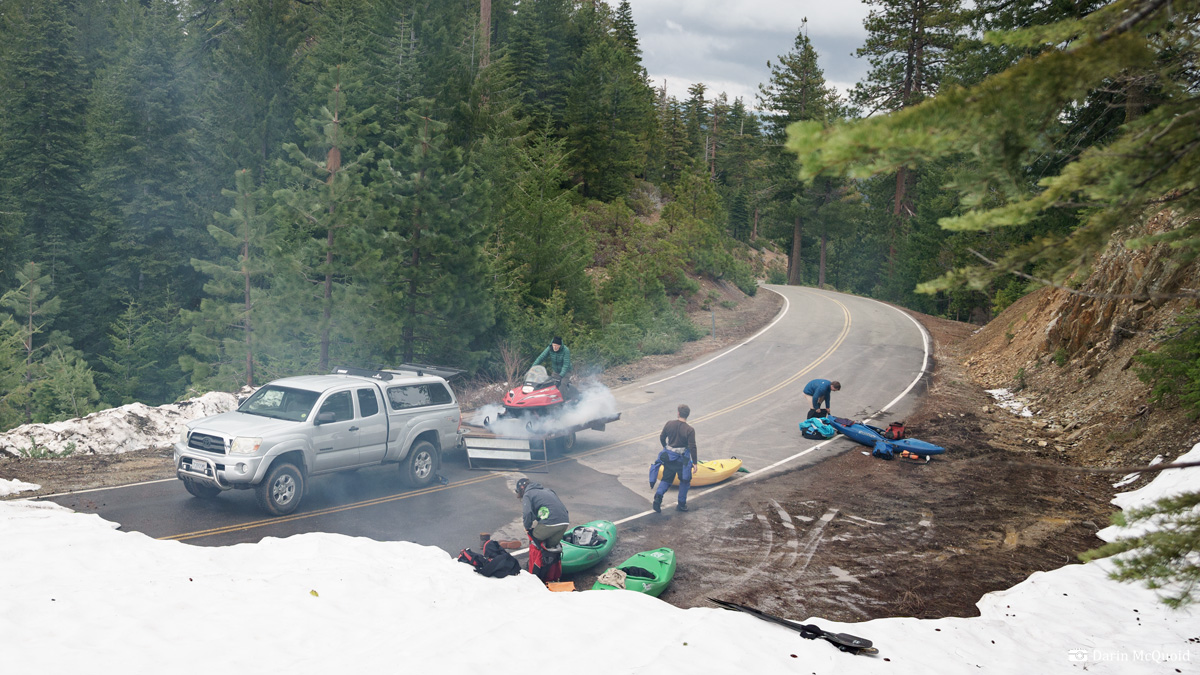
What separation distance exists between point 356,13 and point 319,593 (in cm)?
3792

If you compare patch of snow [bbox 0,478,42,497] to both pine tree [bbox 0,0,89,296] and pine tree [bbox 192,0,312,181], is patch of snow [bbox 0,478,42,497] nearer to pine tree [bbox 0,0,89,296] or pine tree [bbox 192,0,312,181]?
pine tree [bbox 192,0,312,181]

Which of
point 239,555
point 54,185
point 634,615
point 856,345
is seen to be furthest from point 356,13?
point 634,615

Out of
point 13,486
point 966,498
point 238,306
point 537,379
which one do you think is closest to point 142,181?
point 238,306

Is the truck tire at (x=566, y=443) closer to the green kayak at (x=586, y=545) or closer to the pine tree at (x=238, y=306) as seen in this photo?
the green kayak at (x=586, y=545)

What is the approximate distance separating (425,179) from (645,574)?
50.4 ft

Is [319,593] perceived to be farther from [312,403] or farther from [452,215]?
[452,215]

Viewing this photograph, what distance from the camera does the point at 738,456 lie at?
673 inches

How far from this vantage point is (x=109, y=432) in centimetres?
1477

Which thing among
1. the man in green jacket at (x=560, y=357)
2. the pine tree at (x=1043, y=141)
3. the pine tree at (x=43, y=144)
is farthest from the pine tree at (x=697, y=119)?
the pine tree at (x=1043, y=141)

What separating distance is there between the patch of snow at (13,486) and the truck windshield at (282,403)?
3.33 metres

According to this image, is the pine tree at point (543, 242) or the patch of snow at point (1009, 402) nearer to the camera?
the patch of snow at point (1009, 402)

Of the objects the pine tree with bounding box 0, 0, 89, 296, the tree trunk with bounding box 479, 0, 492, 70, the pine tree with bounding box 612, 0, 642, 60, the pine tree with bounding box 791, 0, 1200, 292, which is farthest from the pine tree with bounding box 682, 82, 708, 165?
the pine tree with bounding box 791, 0, 1200, 292

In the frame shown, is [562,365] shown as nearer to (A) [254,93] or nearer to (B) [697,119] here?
(A) [254,93]

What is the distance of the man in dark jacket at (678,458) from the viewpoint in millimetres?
12867
